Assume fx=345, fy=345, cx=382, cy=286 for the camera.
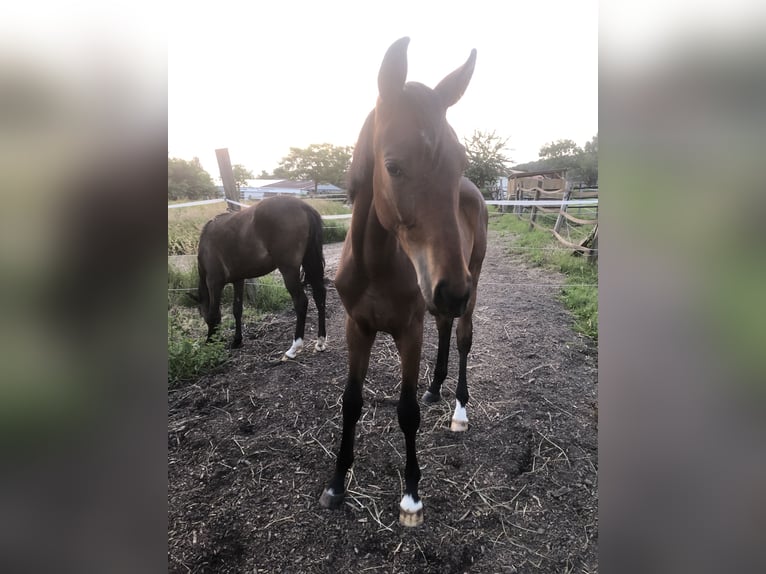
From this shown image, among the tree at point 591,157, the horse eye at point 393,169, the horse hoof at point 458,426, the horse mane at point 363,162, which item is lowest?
the horse hoof at point 458,426

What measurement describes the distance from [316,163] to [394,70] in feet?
5.81

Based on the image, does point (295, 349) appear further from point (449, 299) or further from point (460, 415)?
point (449, 299)

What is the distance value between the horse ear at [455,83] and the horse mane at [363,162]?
9.5 inches

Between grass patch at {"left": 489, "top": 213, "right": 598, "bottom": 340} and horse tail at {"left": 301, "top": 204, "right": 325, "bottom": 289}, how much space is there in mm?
2319

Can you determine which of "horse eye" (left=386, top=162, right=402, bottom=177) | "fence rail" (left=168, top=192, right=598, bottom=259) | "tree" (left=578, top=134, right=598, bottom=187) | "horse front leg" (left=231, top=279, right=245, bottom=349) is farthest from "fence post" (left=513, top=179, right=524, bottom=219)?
"horse eye" (left=386, top=162, right=402, bottom=177)

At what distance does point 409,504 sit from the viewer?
148 centimetres

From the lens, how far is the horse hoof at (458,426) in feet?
6.75

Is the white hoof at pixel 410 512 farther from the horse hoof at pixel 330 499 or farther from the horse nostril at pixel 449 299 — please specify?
the horse nostril at pixel 449 299

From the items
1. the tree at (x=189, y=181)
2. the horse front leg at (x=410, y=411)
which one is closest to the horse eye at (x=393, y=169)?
the horse front leg at (x=410, y=411)

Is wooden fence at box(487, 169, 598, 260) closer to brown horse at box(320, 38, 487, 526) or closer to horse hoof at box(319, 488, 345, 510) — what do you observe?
brown horse at box(320, 38, 487, 526)
